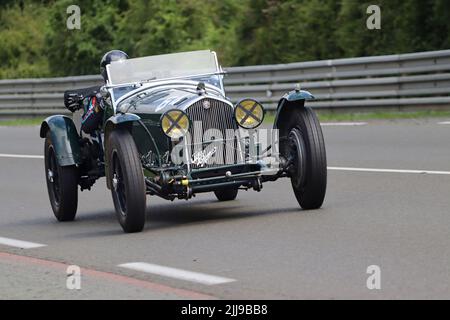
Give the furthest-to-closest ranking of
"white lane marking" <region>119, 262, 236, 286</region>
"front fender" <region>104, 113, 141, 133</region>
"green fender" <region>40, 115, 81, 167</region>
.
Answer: "green fender" <region>40, 115, 81, 167</region> → "front fender" <region>104, 113, 141, 133</region> → "white lane marking" <region>119, 262, 236, 286</region>

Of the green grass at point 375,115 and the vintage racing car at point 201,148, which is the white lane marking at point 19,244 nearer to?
the vintage racing car at point 201,148

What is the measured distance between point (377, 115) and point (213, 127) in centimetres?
1121

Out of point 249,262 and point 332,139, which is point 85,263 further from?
point 332,139

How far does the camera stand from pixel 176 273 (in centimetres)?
794

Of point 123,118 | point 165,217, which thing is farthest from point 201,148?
point 165,217

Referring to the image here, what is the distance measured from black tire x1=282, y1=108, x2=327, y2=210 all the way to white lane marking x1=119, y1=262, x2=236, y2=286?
94.9 inches

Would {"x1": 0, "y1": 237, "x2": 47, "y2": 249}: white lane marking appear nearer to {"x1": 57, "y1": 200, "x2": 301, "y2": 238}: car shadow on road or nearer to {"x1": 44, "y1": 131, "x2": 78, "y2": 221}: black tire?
{"x1": 57, "y1": 200, "x2": 301, "y2": 238}: car shadow on road

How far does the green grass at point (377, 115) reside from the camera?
20303mm

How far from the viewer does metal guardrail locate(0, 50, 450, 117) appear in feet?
67.4

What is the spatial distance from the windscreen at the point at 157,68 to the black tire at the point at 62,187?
982 millimetres

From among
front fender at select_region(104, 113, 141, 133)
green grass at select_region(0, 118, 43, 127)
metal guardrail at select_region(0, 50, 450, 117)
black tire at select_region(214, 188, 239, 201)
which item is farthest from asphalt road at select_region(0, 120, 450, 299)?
green grass at select_region(0, 118, 43, 127)

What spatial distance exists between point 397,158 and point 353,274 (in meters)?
7.57

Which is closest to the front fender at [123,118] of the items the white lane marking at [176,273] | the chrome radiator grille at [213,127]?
the chrome radiator grille at [213,127]

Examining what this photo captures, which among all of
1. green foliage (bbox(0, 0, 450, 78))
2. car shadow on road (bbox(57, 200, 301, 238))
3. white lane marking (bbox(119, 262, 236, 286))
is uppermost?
Answer: green foliage (bbox(0, 0, 450, 78))
